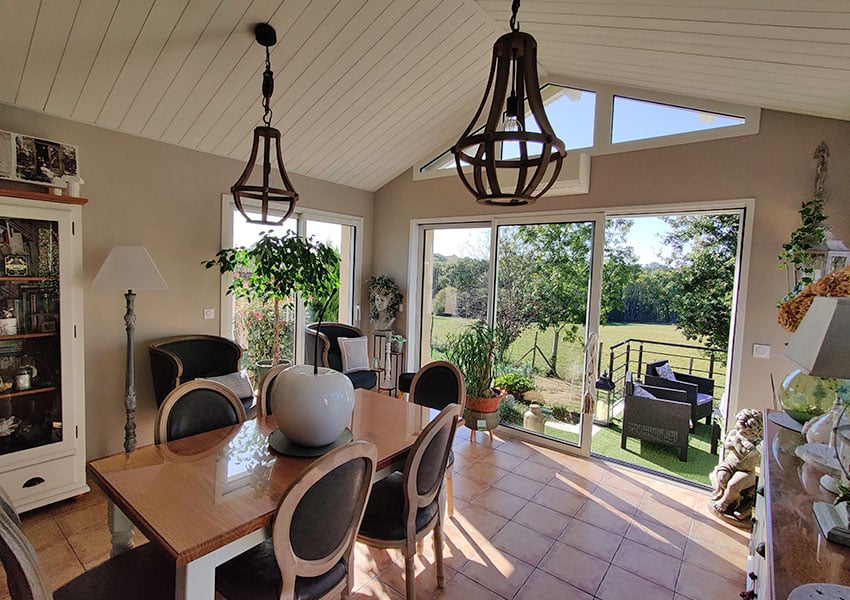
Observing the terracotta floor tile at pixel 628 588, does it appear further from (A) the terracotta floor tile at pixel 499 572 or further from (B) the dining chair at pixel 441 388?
(B) the dining chair at pixel 441 388

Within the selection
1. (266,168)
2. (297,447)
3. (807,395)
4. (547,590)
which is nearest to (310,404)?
(297,447)

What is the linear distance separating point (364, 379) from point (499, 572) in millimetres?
2435

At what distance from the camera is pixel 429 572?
92.0 inches

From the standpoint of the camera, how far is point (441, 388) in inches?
116

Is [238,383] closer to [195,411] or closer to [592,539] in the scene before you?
[195,411]

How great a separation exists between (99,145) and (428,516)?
3.43 meters

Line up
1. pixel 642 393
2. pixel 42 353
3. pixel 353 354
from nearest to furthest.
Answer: pixel 42 353 < pixel 642 393 < pixel 353 354

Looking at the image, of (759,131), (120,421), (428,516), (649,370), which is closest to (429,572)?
(428,516)

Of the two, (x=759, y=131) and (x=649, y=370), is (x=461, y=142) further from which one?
(x=649, y=370)

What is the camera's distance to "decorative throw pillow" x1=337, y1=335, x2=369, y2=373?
453 cm

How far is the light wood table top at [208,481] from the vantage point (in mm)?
1337

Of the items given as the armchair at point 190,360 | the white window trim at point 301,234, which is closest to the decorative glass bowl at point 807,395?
the armchair at point 190,360

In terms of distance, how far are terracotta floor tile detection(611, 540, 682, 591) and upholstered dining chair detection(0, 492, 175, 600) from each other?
7.53ft

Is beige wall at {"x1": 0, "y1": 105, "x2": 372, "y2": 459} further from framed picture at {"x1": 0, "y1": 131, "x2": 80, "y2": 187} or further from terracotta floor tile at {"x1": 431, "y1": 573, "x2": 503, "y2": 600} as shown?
terracotta floor tile at {"x1": 431, "y1": 573, "x2": 503, "y2": 600}
